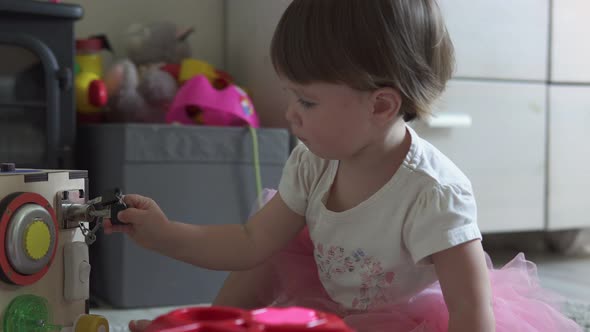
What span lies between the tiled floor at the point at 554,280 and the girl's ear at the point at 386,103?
52 cm

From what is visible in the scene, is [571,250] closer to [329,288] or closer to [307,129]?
[329,288]

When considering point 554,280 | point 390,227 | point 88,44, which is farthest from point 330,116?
point 554,280

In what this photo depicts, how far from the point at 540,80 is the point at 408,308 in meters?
0.90

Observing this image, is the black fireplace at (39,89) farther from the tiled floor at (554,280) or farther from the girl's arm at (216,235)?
the girl's arm at (216,235)

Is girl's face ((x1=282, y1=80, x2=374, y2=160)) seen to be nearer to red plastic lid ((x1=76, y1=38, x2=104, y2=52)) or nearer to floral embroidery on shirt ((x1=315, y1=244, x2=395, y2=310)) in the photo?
floral embroidery on shirt ((x1=315, y1=244, x2=395, y2=310))

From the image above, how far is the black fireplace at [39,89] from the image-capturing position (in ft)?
4.09

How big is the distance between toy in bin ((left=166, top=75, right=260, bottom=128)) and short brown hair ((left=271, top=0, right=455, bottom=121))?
1.89ft

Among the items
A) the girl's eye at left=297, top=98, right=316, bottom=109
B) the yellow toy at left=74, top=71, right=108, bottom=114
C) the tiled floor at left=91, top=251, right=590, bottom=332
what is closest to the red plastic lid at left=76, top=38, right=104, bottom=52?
the yellow toy at left=74, top=71, right=108, bottom=114

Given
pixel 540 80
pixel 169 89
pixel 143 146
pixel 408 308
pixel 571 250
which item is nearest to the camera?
pixel 408 308

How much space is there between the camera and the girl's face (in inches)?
29.9

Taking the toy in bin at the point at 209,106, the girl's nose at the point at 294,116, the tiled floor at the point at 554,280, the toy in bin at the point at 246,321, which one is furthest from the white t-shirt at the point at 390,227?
the toy in bin at the point at 209,106

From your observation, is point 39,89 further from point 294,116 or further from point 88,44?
point 294,116

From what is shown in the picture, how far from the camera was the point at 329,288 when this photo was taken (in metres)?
0.89

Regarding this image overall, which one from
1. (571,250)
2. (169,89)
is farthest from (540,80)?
(169,89)
